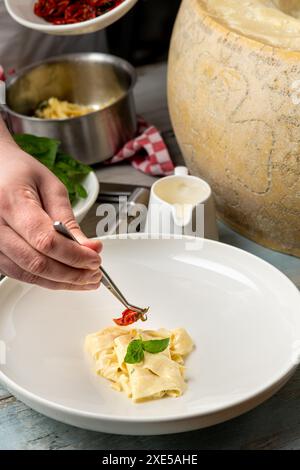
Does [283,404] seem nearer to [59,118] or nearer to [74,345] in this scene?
[74,345]

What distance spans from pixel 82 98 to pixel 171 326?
0.87 metres

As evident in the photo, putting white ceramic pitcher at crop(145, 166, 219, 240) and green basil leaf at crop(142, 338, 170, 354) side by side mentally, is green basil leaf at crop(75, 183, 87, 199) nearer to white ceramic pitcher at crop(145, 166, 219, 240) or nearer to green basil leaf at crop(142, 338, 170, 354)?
white ceramic pitcher at crop(145, 166, 219, 240)

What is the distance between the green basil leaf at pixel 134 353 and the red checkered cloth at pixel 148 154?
665mm

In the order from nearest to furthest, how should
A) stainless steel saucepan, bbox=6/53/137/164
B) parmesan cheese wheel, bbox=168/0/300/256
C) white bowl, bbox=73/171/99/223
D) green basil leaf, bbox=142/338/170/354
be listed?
green basil leaf, bbox=142/338/170/354 < parmesan cheese wheel, bbox=168/0/300/256 < white bowl, bbox=73/171/99/223 < stainless steel saucepan, bbox=6/53/137/164

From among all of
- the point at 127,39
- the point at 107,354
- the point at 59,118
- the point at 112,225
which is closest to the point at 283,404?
the point at 107,354

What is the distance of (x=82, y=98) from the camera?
1.89 metres

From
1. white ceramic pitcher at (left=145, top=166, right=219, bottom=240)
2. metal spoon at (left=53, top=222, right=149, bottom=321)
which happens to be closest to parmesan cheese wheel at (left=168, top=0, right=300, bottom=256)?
white ceramic pitcher at (left=145, top=166, right=219, bottom=240)

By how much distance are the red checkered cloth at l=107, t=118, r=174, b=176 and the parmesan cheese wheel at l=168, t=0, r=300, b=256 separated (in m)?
0.22

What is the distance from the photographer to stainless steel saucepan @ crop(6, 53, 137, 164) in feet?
5.47

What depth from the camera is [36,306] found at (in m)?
1.18

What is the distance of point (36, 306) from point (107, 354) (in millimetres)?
157

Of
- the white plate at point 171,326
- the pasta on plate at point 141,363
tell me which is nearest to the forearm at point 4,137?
the white plate at point 171,326

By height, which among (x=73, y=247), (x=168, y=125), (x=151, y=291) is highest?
(x=73, y=247)

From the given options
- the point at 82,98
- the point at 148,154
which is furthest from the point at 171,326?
the point at 82,98
